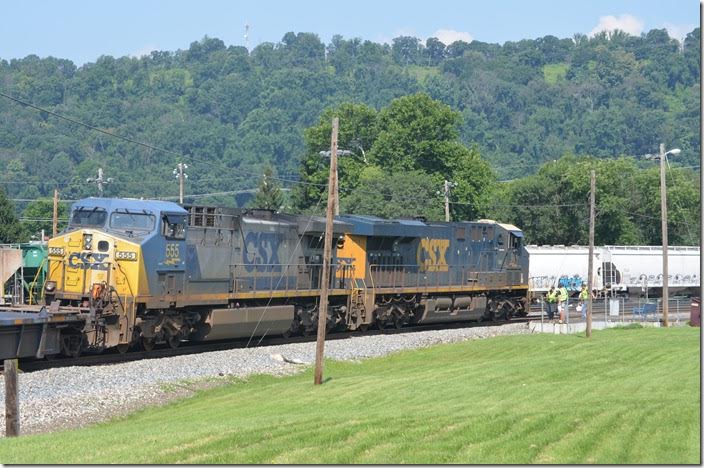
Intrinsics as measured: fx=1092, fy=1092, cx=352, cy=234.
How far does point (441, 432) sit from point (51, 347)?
14172mm

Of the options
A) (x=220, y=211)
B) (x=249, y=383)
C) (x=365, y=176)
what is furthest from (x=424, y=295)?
(x=365, y=176)

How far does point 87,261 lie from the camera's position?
28047 mm

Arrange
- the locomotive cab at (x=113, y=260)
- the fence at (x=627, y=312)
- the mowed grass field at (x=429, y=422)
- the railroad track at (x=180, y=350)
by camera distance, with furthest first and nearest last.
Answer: the fence at (x=627, y=312)
the locomotive cab at (x=113, y=260)
the railroad track at (x=180, y=350)
the mowed grass field at (x=429, y=422)

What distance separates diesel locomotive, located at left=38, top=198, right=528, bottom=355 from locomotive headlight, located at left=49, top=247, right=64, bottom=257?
52mm

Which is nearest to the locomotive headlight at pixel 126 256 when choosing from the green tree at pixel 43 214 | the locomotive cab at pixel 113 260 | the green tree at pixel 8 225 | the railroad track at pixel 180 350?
the locomotive cab at pixel 113 260

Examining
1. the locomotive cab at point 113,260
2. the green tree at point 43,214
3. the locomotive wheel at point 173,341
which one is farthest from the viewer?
the green tree at point 43,214

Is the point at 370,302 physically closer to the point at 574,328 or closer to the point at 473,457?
the point at 574,328

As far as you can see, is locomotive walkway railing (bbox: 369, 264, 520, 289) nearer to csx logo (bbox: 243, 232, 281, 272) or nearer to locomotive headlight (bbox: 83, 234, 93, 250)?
csx logo (bbox: 243, 232, 281, 272)

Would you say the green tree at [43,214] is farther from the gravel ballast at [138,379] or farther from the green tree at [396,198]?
the gravel ballast at [138,379]

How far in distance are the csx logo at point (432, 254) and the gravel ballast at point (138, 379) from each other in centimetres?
698

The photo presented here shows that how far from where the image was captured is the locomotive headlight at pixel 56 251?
28531 mm

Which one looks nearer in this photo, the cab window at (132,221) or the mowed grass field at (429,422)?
the mowed grass field at (429,422)

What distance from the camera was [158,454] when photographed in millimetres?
13234

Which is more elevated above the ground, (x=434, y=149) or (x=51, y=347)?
(x=434, y=149)
